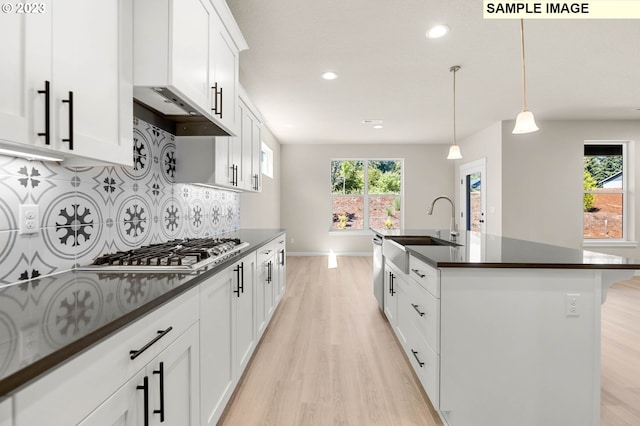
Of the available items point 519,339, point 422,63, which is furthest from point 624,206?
point 519,339

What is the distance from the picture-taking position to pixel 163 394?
1.04 meters

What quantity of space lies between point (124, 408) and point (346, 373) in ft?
5.54

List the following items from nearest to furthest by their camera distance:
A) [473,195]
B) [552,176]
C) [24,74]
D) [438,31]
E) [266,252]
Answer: [24,74] → [438,31] → [266,252] → [552,176] → [473,195]

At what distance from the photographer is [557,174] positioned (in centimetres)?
541

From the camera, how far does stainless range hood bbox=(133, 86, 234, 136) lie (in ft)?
5.02

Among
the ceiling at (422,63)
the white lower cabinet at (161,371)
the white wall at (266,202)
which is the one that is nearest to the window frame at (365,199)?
the white wall at (266,202)

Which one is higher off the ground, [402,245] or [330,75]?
[330,75]

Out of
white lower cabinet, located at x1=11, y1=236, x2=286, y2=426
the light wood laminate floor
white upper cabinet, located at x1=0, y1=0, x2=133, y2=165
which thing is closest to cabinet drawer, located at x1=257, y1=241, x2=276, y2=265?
white lower cabinet, located at x1=11, y1=236, x2=286, y2=426

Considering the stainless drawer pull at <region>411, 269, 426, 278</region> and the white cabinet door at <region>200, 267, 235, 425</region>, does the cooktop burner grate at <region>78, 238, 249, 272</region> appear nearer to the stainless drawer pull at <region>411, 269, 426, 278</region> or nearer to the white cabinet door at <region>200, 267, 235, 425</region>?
the white cabinet door at <region>200, 267, 235, 425</region>

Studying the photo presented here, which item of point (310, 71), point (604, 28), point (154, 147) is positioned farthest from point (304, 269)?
point (604, 28)

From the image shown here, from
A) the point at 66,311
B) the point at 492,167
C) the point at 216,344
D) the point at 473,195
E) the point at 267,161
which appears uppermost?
the point at 267,161

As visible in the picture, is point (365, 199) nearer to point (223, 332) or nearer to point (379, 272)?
point (379, 272)

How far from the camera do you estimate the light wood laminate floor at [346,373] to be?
5.97ft

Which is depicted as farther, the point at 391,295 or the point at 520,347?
the point at 391,295
